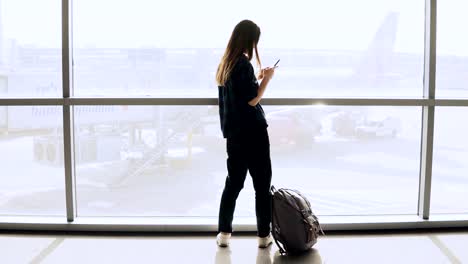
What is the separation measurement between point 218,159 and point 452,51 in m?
1.93

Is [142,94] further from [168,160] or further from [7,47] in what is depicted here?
[7,47]

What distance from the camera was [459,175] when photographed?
332cm

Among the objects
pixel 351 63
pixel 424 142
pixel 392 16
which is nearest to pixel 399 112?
pixel 424 142

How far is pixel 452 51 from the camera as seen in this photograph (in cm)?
318

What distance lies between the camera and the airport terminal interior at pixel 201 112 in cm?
301

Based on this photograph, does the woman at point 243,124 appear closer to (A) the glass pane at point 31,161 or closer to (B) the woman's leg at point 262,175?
(B) the woman's leg at point 262,175

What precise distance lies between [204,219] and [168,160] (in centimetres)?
51

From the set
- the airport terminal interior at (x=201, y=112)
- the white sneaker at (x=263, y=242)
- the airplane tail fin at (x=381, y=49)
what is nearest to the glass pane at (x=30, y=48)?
the airport terminal interior at (x=201, y=112)

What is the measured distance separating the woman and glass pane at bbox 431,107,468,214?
1449 mm

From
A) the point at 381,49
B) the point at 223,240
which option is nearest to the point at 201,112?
the point at 223,240

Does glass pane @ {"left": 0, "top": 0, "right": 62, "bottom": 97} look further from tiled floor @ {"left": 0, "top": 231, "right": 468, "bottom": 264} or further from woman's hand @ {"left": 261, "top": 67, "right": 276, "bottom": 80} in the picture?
woman's hand @ {"left": 261, "top": 67, "right": 276, "bottom": 80}

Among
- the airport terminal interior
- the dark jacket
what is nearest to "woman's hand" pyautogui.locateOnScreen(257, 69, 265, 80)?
the dark jacket

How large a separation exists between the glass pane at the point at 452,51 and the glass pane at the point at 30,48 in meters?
2.77

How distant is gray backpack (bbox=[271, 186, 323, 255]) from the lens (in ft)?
8.45
